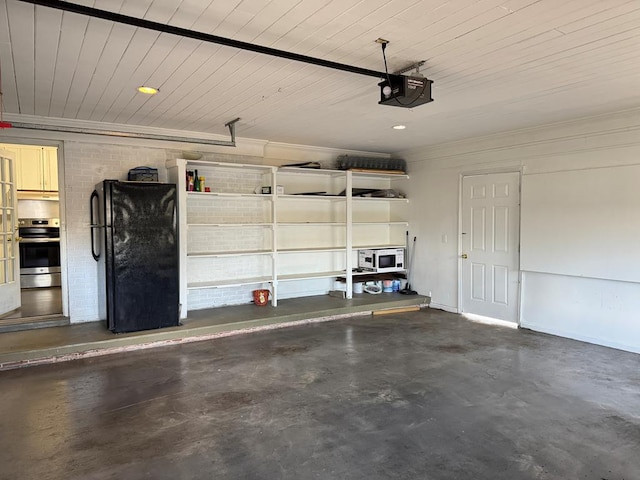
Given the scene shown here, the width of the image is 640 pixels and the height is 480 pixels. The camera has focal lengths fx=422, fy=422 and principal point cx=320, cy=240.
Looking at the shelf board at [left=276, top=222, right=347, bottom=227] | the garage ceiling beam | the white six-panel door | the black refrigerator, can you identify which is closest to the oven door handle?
the black refrigerator

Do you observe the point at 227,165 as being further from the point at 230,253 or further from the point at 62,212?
the point at 62,212

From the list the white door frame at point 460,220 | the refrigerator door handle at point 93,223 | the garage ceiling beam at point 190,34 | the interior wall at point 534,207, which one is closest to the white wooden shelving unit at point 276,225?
the interior wall at point 534,207

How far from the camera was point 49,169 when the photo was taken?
788 cm

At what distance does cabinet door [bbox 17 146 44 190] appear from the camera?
7.55 meters

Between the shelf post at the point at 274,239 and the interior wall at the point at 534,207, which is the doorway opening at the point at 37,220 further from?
the interior wall at the point at 534,207

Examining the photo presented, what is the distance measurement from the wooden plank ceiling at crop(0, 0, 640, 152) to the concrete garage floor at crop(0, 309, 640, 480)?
2747 mm

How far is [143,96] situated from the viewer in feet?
13.8

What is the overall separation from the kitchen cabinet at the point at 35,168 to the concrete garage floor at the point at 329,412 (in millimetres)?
4646

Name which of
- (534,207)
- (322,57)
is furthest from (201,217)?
(534,207)

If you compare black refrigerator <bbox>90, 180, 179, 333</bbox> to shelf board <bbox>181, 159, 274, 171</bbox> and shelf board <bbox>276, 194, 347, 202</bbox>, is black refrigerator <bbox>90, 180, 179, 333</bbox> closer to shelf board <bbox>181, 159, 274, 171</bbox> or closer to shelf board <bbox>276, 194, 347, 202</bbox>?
shelf board <bbox>181, 159, 274, 171</bbox>

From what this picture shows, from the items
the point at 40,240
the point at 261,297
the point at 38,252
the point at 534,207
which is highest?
the point at 534,207

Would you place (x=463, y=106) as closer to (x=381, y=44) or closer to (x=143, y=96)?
(x=381, y=44)

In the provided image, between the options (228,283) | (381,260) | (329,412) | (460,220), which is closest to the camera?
(329,412)

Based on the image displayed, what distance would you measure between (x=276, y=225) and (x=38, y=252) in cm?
496
